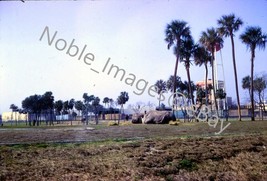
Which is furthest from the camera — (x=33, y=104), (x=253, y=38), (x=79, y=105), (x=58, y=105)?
(x=79, y=105)

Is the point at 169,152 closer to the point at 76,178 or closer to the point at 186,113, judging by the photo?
the point at 76,178

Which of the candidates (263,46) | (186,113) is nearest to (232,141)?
(263,46)

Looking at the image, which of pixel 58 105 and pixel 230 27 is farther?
pixel 58 105

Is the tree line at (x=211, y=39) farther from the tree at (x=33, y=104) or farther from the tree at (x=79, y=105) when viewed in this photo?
the tree at (x=79, y=105)

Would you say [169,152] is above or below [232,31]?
below

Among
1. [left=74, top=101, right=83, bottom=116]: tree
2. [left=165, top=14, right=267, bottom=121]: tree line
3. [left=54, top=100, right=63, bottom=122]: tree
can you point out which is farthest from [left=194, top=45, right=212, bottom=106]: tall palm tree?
[left=74, top=101, right=83, bottom=116]: tree

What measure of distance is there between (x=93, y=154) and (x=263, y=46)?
41.6m

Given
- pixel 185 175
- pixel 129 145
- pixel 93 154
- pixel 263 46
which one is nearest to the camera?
pixel 185 175

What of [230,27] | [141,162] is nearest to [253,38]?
[230,27]

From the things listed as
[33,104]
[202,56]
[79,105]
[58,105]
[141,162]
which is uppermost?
[202,56]

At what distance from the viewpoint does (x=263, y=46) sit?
45.2m

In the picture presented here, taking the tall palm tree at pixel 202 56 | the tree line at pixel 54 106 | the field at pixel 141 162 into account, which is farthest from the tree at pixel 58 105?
the field at pixel 141 162

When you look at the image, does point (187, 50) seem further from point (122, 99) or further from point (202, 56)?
point (122, 99)

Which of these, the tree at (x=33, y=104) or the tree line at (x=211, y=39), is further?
the tree at (x=33, y=104)
